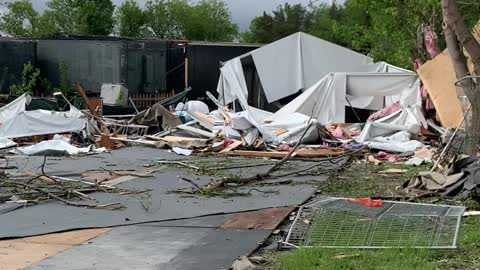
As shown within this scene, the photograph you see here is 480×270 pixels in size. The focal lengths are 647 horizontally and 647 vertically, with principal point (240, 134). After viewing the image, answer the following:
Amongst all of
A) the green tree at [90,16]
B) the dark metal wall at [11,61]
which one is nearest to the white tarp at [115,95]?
the dark metal wall at [11,61]

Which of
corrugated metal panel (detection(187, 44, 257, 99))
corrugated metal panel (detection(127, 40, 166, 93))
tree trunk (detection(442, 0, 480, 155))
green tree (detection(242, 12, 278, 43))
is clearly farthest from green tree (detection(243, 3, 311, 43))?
tree trunk (detection(442, 0, 480, 155))

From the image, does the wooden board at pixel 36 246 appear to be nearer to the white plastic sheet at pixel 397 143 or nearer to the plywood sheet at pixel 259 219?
the plywood sheet at pixel 259 219

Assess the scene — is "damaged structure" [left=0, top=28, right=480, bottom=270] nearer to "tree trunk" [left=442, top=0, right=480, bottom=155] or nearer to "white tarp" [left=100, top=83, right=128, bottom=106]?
"white tarp" [left=100, top=83, right=128, bottom=106]

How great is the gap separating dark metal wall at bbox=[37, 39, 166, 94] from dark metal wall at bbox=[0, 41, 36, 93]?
4.17 feet

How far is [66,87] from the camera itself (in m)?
25.8

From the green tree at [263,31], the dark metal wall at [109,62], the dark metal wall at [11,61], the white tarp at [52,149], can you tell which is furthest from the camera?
the green tree at [263,31]

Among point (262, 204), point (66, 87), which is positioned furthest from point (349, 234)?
point (66, 87)

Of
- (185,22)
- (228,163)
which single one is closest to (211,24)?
(185,22)

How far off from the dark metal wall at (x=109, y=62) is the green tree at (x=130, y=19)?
2402 centimetres

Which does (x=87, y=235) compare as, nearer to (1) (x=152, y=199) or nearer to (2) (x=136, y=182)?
(1) (x=152, y=199)

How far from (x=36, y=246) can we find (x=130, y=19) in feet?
152

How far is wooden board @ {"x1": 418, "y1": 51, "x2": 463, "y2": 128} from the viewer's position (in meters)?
16.1

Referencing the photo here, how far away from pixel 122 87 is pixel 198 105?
116 inches

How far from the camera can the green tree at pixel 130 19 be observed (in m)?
50.6
